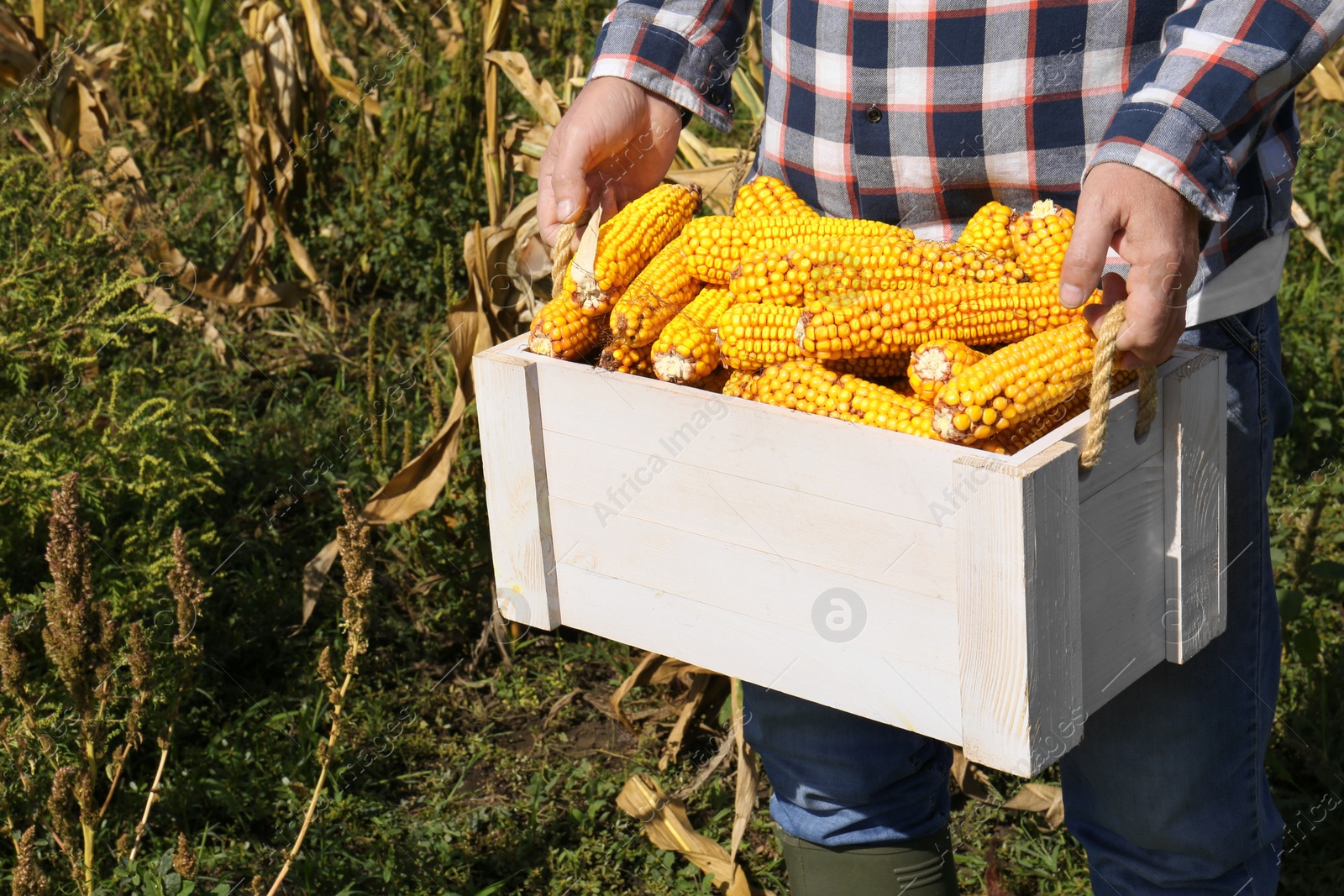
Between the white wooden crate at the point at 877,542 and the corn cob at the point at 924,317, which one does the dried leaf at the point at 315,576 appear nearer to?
the white wooden crate at the point at 877,542

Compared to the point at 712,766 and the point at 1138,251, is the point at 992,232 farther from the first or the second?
the point at 712,766

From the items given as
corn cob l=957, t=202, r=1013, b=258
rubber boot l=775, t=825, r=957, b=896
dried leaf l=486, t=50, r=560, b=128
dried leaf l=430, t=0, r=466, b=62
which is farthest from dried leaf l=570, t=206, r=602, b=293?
dried leaf l=430, t=0, r=466, b=62

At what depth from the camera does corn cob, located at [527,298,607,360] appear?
1.57 meters

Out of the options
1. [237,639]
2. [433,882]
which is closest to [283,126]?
[237,639]

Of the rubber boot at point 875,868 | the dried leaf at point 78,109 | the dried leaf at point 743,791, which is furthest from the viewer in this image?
the dried leaf at point 78,109

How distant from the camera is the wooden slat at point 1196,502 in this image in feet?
4.65

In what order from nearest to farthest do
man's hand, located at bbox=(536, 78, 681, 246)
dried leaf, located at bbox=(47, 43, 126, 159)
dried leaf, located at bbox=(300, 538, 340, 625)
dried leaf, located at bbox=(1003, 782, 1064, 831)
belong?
man's hand, located at bbox=(536, 78, 681, 246) < dried leaf, located at bbox=(1003, 782, 1064, 831) < dried leaf, located at bbox=(300, 538, 340, 625) < dried leaf, located at bbox=(47, 43, 126, 159)

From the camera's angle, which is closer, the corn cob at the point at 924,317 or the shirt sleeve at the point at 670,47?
the corn cob at the point at 924,317

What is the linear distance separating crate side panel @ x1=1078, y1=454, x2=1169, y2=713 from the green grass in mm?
1153

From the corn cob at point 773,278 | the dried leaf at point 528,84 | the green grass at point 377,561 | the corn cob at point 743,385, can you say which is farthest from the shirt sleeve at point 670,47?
the dried leaf at point 528,84

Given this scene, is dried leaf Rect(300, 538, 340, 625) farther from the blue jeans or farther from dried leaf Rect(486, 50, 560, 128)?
the blue jeans

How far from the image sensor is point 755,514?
1.43m

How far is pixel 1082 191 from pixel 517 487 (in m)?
0.76

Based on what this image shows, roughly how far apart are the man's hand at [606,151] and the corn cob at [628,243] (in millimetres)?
89
